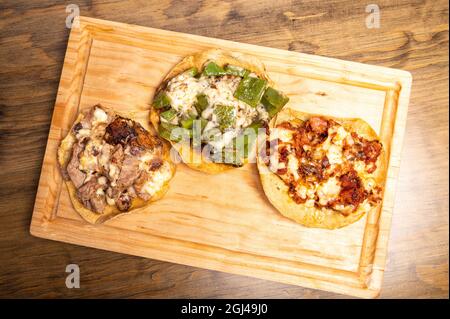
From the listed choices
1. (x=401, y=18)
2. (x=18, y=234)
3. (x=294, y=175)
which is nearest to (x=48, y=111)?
(x=18, y=234)

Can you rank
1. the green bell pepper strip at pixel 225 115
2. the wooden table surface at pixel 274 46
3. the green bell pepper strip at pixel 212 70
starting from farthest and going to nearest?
the wooden table surface at pixel 274 46 → the green bell pepper strip at pixel 212 70 → the green bell pepper strip at pixel 225 115

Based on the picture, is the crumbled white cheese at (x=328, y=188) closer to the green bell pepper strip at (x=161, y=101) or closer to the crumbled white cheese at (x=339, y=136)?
the crumbled white cheese at (x=339, y=136)

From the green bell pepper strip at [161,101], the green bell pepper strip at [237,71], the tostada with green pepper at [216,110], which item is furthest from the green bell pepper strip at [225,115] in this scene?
the green bell pepper strip at [161,101]

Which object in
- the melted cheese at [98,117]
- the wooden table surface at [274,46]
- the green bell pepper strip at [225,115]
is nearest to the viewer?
the green bell pepper strip at [225,115]

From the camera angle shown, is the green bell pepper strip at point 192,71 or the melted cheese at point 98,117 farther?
the melted cheese at point 98,117

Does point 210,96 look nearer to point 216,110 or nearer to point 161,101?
Answer: point 216,110

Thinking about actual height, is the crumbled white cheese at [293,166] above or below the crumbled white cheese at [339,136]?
below

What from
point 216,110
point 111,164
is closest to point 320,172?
point 216,110
